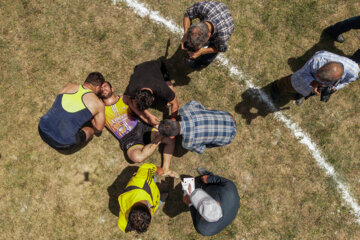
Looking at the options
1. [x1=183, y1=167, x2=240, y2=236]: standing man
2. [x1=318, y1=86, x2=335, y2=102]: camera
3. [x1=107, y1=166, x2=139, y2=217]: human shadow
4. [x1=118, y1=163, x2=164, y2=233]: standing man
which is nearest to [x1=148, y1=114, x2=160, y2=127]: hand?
[x1=118, y1=163, x2=164, y2=233]: standing man

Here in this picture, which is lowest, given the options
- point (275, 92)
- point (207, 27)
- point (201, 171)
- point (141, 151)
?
point (141, 151)

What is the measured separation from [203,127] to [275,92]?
8.94ft

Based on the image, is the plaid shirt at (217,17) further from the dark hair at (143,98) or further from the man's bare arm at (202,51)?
the dark hair at (143,98)

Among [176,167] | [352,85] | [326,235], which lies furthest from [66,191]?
[352,85]

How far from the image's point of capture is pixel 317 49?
6.37 metres

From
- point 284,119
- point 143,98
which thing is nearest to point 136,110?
point 143,98

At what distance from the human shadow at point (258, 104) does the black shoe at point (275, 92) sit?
0.08 meters

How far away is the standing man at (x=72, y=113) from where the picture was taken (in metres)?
4.86

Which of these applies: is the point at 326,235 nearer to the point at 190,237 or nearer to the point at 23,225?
the point at 190,237

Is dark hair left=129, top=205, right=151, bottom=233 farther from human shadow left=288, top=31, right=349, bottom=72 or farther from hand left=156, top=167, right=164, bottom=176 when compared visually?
human shadow left=288, top=31, right=349, bottom=72

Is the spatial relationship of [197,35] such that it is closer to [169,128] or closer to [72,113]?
[169,128]

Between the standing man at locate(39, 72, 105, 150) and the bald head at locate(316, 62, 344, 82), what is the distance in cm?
459

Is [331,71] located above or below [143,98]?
above

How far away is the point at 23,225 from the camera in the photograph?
5.91 m
